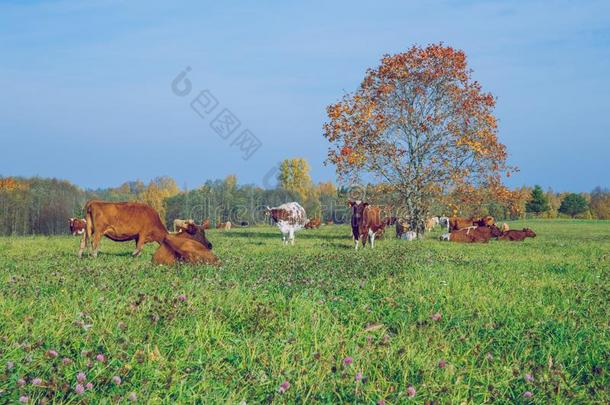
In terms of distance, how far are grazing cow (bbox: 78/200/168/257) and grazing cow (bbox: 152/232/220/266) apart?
4411 mm

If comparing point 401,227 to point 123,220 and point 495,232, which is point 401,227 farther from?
point 123,220

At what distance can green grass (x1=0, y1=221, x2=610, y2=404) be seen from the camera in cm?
461

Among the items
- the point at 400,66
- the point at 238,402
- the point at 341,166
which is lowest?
the point at 238,402

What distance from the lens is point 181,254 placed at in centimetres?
1220

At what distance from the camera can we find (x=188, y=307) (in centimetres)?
659

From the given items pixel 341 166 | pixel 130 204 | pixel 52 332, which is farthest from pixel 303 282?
pixel 341 166

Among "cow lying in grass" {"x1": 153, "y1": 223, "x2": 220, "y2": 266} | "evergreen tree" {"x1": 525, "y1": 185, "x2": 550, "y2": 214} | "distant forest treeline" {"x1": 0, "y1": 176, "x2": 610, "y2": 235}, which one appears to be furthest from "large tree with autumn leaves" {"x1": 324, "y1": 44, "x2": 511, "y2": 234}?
"evergreen tree" {"x1": 525, "y1": 185, "x2": 550, "y2": 214}

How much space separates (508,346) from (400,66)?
25.4 meters

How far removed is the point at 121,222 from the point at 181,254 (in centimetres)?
524

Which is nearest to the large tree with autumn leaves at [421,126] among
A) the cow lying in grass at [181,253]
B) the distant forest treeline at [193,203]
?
the cow lying in grass at [181,253]

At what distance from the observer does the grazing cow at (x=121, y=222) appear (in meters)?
16.5

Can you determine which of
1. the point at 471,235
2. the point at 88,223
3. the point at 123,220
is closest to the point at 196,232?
the point at 123,220

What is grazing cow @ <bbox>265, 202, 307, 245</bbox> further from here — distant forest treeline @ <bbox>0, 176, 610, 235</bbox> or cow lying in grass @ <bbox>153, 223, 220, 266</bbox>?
distant forest treeline @ <bbox>0, 176, 610, 235</bbox>

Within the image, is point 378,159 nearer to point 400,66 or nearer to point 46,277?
point 400,66
